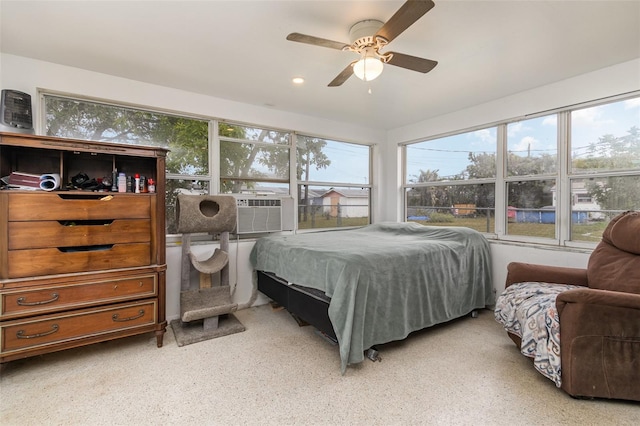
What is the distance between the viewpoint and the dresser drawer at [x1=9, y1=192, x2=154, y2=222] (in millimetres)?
1953

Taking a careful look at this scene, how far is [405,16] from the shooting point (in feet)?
4.81

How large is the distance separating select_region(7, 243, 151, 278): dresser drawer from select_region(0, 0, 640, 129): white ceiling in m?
1.51

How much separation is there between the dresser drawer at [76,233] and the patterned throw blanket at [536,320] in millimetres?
2869

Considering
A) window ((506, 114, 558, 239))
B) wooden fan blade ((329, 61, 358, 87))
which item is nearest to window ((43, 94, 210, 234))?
wooden fan blade ((329, 61, 358, 87))

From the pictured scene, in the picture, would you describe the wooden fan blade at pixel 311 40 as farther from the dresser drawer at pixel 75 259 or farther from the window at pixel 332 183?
the window at pixel 332 183

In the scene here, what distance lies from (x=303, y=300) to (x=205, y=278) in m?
1.08

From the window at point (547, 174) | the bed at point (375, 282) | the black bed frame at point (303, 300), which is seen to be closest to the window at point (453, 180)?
the window at point (547, 174)

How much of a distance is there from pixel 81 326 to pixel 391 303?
7.43 ft

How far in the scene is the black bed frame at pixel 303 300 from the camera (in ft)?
7.22

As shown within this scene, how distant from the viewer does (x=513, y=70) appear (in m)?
2.54

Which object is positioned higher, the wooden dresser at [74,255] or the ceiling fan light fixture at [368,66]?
the ceiling fan light fixture at [368,66]

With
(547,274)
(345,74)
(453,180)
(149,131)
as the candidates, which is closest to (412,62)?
(345,74)

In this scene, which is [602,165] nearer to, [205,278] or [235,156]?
[235,156]

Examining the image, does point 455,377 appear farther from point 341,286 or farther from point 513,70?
point 513,70
